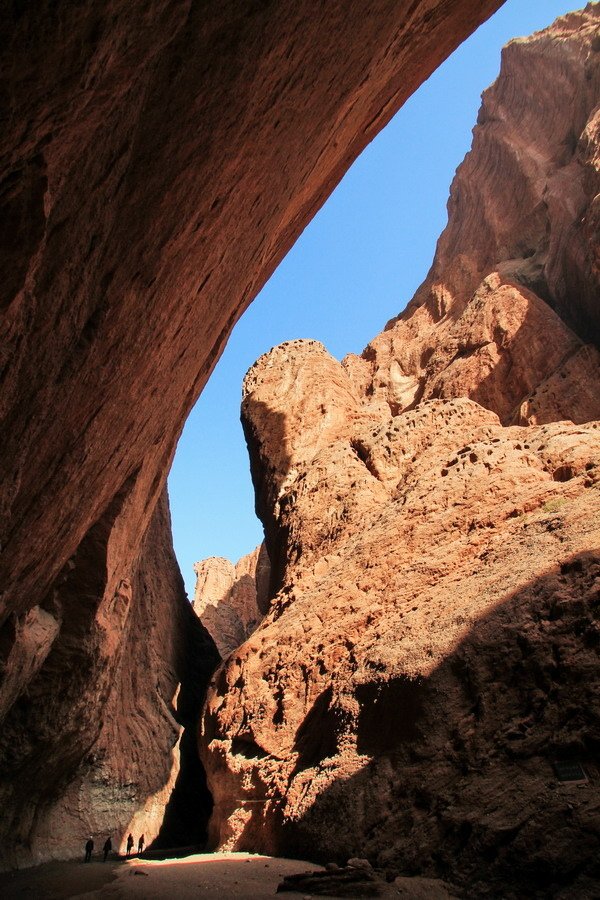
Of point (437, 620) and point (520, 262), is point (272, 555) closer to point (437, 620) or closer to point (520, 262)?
point (437, 620)

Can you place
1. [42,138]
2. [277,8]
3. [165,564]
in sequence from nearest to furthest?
1. [42,138]
2. [277,8]
3. [165,564]

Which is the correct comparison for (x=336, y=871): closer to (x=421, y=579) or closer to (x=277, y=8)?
(x=421, y=579)

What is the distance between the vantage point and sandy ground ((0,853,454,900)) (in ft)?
21.8

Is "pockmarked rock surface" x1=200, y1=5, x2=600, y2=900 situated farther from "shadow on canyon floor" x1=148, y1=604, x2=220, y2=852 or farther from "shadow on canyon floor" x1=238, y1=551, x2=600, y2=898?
"shadow on canyon floor" x1=148, y1=604, x2=220, y2=852

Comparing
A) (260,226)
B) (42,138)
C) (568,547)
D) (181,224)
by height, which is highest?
(260,226)

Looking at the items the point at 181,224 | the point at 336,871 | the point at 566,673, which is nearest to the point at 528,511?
the point at 566,673

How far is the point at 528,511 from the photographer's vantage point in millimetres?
11523

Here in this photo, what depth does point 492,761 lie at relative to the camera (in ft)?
24.5

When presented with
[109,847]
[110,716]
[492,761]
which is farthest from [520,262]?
[109,847]

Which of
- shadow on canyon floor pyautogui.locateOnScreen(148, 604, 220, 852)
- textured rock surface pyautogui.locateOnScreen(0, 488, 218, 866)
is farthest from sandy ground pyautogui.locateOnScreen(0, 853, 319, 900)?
shadow on canyon floor pyautogui.locateOnScreen(148, 604, 220, 852)

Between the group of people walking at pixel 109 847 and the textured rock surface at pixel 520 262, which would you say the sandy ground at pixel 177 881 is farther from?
the textured rock surface at pixel 520 262

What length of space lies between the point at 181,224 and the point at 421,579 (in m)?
8.71

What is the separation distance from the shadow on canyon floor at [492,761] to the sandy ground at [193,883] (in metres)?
0.48

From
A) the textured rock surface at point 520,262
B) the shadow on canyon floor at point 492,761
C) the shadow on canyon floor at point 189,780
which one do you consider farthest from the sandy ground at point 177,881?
the textured rock surface at point 520,262
